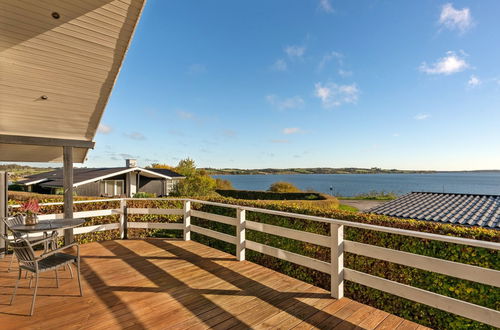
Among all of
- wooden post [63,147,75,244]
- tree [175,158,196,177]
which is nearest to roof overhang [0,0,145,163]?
wooden post [63,147,75,244]

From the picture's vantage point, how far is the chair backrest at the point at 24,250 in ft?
10.2

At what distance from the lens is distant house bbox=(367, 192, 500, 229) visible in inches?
330

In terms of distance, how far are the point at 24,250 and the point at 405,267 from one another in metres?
5.41

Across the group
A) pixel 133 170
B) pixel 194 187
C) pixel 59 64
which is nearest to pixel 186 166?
pixel 194 187

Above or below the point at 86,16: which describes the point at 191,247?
below

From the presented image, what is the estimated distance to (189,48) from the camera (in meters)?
16.5

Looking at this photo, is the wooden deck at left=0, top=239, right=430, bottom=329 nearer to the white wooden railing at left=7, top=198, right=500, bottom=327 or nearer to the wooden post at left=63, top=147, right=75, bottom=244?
the white wooden railing at left=7, top=198, right=500, bottom=327

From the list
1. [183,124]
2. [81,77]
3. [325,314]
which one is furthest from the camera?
[183,124]

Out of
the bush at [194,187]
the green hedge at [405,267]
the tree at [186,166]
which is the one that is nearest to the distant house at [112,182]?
the bush at [194,187]

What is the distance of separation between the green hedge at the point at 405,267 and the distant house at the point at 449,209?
5658mm

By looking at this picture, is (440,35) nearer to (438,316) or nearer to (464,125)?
(438,316)

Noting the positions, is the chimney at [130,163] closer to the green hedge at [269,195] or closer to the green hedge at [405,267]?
the green hedge at [269,195]

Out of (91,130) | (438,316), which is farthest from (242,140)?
(438,316)

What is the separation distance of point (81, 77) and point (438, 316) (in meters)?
7.15
